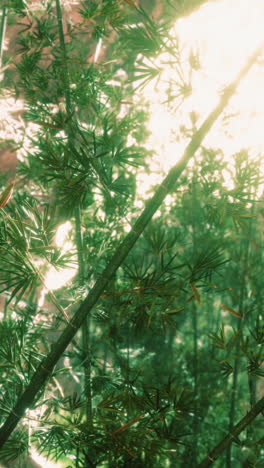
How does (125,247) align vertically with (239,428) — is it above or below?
above

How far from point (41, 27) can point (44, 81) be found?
231 mm

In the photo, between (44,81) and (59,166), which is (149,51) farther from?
(44,81)

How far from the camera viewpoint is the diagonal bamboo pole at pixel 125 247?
1.25 m

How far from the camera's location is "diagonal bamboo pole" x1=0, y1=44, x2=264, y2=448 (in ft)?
4.10

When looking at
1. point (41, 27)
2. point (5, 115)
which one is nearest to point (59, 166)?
point (41, 27)

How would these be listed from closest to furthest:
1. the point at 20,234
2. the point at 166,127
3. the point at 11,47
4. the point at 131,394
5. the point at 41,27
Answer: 1. the point at 20,234
2. the point at 131,394
3. the point at 41,27
4. the point at 166,127
5. the point at 11,47

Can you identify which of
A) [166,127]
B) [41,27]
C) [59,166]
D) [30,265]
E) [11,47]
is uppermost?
[11,47]

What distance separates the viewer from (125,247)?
51.7 inches

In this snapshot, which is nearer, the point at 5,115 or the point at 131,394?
the point at 131,394

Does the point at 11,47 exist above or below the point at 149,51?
above

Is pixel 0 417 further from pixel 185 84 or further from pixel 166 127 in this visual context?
pixel 166 127

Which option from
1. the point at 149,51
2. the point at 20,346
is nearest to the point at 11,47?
the point at 149,51

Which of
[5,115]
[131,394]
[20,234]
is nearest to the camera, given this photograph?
[20,234]

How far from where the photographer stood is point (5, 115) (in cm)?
229
